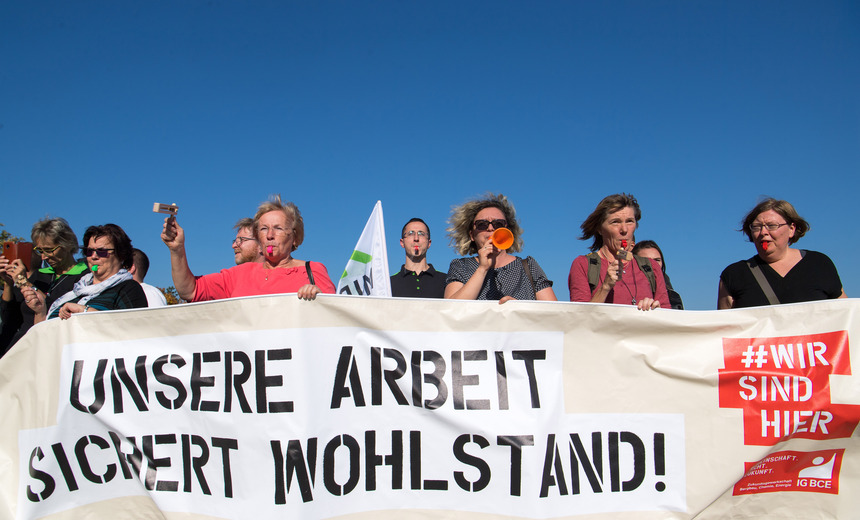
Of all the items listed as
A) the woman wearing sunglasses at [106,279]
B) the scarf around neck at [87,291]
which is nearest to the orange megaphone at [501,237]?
the woman wearing sunglasses at [106,279]

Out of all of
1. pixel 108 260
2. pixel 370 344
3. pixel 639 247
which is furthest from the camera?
pixel 639 247

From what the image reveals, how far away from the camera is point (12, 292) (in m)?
5.32

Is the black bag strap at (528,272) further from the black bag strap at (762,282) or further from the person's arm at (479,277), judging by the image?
the black bag strap at (762,282)

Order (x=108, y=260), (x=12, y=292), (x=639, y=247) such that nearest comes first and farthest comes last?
1. (x=108, y=260)
2. (x=12, y=292)
3. (x=639, y=247)

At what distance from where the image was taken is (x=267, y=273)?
3.96 m

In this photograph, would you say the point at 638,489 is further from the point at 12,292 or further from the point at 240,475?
the point at 12,292

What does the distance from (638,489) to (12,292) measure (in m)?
5.52

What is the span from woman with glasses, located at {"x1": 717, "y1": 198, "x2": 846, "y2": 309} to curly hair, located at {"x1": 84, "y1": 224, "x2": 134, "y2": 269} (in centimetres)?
441

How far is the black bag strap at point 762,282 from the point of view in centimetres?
402

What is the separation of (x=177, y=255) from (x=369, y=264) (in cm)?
150

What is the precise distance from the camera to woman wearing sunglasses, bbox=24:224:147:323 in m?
3.92

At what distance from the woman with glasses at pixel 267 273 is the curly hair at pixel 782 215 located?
3.16 metres

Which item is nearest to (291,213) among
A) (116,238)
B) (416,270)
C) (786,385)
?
(116,238)

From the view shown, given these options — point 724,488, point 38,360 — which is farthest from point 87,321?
point 724,488
